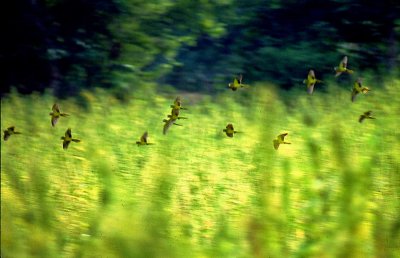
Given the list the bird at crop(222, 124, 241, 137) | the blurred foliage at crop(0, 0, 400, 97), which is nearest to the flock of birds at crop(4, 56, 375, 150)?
the bird at crop(222, 124, 241, 137)

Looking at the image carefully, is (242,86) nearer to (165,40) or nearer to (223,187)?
(223,187)

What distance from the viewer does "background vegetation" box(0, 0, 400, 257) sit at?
2156mm

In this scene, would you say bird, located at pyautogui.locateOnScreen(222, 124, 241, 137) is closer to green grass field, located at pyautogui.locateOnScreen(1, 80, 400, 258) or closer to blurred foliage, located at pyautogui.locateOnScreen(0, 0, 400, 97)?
green grass field, located at pyautogui.locateOnScreen(1, 80, 400, 258)

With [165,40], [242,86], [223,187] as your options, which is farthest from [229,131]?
[165,40]

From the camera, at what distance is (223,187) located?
2572mm

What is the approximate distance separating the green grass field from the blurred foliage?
1.59m

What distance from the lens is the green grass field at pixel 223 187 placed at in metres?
2.07

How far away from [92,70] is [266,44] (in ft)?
4.80

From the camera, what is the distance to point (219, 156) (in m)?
2.83

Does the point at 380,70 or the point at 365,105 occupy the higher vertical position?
the point at 380,70

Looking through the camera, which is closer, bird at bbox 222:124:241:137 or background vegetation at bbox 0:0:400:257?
background vegetation at bbox 0:0:400:257

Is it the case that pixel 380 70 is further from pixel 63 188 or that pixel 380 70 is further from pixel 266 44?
pixel 63 188

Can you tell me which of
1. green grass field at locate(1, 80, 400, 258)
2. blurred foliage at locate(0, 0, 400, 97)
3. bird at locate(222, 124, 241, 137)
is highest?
blurred foliage at locate(0, 0, 400, 97)

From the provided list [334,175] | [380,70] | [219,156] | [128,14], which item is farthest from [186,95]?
[334,175]
